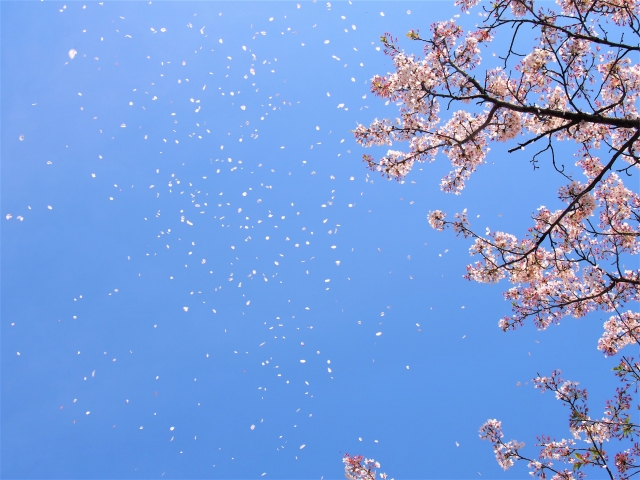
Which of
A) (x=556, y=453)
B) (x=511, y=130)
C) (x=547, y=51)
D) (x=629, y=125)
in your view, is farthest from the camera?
(x=556, y=453)

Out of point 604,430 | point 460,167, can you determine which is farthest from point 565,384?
point 460,167

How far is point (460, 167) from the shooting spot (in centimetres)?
842

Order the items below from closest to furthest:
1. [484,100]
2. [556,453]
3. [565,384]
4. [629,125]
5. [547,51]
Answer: [629,125], [484,100], [547,51], [565,384], [556,453]

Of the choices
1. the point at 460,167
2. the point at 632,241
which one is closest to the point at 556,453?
the point at 632,241

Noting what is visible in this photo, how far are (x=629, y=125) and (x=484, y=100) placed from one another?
75.3 inches

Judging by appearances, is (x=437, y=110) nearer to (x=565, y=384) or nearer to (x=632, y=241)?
(x=632, y=241)

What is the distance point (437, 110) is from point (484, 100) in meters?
1.39

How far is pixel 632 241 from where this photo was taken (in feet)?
27.9

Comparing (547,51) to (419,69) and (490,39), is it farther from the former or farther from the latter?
(419,69)

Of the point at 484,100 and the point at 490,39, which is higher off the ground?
the point at 490,39

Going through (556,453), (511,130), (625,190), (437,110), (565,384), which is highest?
(437,110)

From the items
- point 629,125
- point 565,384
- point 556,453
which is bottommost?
point 556,453

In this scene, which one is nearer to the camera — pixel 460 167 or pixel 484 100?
pixel 484 100

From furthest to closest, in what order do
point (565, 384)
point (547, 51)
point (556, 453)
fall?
point (556, 453) → point (565, 384) → point (547, 51)
